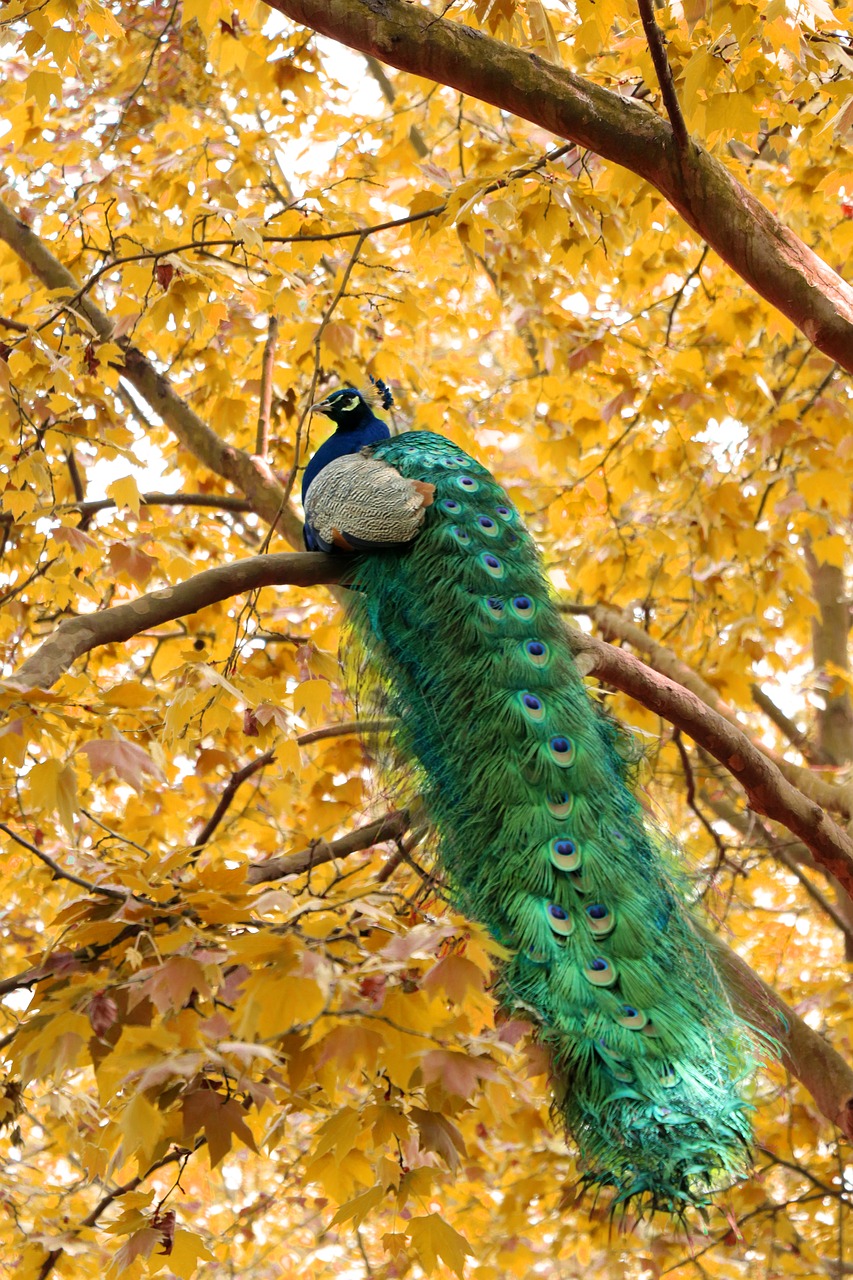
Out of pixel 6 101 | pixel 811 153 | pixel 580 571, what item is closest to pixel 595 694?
pixel 580 571

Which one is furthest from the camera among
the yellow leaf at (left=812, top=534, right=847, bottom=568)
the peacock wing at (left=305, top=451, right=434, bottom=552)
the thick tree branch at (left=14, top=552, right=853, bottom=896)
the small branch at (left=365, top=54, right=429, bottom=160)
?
the small branch at (left=365, top=54, right=429, bottom=160)

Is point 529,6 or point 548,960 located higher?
point 529,6

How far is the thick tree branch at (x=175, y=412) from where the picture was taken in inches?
158

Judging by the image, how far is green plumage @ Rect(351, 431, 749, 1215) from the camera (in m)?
2.15

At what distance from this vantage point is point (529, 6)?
2.68 metres

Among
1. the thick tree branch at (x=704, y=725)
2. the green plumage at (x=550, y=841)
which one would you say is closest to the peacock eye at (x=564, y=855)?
the green plumage at (x=550, y=841)

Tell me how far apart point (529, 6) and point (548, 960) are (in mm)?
2012

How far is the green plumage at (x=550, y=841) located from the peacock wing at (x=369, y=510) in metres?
0.07

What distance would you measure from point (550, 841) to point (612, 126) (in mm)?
1538

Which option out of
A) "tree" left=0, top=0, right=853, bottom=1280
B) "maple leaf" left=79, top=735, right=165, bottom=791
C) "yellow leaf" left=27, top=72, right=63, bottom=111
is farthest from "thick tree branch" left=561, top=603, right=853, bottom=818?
"yellow leaf" left=27, top=72, right=63, bottom=111

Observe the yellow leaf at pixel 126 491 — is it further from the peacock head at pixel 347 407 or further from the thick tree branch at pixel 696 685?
the thick tree branch at pixel 696 685

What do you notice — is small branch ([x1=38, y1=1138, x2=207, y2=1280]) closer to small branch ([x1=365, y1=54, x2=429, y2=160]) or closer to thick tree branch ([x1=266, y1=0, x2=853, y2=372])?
thick tree branch ([x1=266, y1=0, x2=853, y2=372])

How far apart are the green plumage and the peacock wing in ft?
0.24

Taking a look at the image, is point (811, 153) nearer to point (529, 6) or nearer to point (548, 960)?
point (529, 6)
